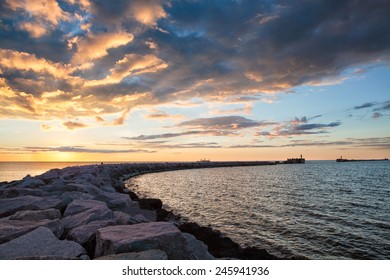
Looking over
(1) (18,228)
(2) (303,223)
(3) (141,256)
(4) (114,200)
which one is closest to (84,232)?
(1) (18,228)

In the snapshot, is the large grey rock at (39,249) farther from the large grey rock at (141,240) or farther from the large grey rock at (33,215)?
the large grey rock at (33,215)

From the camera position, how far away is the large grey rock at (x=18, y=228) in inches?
203

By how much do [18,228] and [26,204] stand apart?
244 cm

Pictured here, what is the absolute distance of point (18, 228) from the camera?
5441 millimetres

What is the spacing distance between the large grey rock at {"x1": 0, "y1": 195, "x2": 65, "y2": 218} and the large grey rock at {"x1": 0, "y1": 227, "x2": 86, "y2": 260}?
3.04m

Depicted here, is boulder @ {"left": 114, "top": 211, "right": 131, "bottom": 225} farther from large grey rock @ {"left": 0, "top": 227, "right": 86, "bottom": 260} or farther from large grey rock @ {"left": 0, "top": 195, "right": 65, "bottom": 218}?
large grey rock @ {"left": 0, "top": 195, "right": 65, "bottom": 218}

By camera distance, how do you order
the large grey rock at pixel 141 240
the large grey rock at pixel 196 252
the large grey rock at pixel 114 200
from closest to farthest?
1. the large grey rock at pixel 141 240
2. the large grey rock at pixel 196 252
3. the large grey rock at pixel 114 200

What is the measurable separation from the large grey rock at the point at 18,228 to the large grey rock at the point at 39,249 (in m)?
0.58

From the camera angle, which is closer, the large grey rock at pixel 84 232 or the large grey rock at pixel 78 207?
the large grey rock at pixel 84 232

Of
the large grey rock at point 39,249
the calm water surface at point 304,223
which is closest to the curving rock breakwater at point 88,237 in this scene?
the large grey rock at point 39,249

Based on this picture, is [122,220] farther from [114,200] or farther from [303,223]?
[303,223]

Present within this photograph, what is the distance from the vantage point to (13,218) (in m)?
6.34
